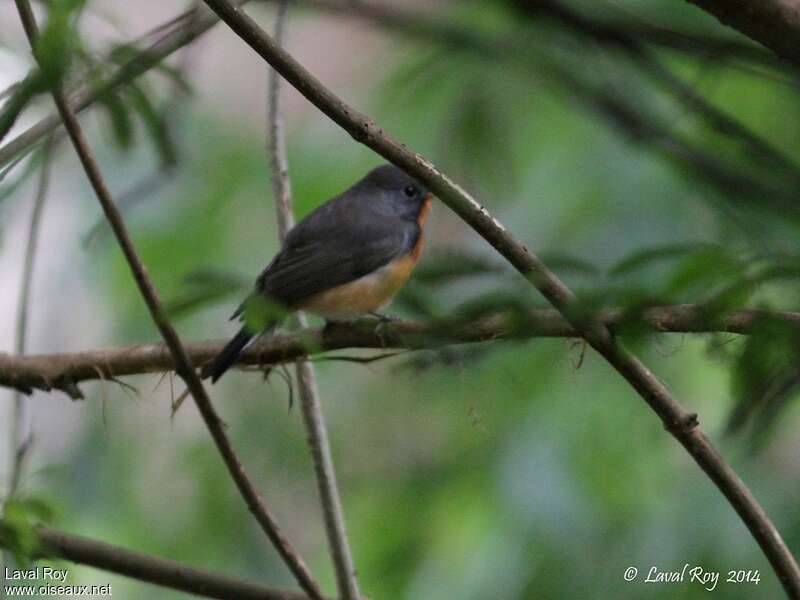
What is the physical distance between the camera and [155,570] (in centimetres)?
250

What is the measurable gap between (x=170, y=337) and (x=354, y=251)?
2515 mm

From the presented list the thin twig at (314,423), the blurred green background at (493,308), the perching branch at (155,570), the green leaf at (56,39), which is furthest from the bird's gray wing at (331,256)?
the green leaf at (56,39)

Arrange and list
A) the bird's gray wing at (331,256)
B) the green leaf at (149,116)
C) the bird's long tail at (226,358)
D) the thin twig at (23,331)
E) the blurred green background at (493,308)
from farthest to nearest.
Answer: the bird's gray wing at (331,256) < the bird's long tail at (226,358) < the thin twig at (23,331) < the green leaf at (149,116) < the blurred green background at (493,308)

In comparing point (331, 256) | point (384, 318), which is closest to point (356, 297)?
point (331, 256)

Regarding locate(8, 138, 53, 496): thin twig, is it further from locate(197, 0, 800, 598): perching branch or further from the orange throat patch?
the orange throat patch

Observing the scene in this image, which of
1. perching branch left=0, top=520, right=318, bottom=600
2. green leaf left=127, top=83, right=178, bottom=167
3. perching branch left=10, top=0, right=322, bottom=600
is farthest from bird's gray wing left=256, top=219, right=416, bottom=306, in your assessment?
perching branch left=10, top=0, right=322, bottom=600

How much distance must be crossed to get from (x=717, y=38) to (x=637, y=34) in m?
0.16

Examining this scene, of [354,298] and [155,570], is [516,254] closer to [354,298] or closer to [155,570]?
[155,570]

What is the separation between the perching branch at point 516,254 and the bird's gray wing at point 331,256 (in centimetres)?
235

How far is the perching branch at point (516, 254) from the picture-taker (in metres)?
1.68

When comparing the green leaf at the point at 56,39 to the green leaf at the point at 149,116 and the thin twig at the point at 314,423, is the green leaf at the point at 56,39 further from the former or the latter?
the thin twig at the point at 314,423

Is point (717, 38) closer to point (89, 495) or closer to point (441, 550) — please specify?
point (441, 550)

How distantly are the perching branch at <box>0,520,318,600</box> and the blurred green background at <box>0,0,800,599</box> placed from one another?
162 mm

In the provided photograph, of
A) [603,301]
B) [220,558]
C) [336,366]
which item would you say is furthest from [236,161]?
[603,301]
